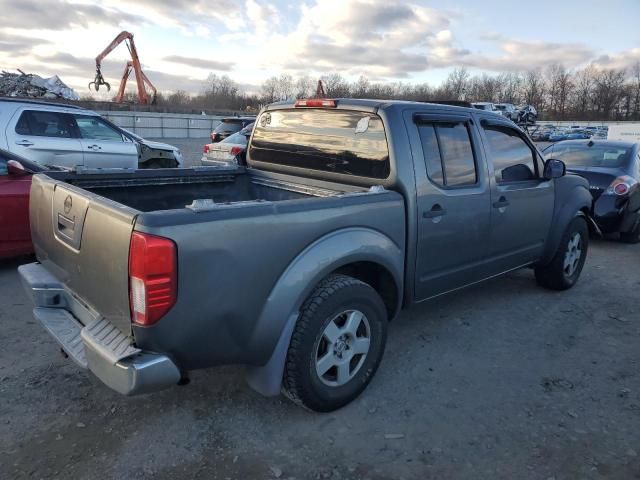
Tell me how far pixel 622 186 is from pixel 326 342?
650 cm

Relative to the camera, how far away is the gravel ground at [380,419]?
2537 mm

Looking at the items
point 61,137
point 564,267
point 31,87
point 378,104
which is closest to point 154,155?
point 61,137

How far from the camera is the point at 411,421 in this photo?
9.64 feet

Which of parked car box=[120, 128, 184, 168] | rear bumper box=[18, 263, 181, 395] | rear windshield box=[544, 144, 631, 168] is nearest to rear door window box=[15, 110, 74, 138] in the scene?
parked car box=[120, 128, 184, 168]

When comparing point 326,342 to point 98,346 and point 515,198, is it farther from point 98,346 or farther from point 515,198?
point 515,198

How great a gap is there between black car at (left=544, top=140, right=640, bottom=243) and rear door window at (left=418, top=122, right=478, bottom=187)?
15.1ft

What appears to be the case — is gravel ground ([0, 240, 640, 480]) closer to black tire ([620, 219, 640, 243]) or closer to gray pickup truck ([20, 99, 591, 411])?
gray pickup truck ([20, 99, 591, 411])

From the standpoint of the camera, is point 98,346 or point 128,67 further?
point 128,67

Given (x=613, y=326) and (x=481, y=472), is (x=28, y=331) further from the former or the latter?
(x=613, y=326)

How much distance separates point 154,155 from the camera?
10.9 metres

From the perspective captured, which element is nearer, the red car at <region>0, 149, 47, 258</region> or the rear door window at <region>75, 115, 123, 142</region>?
the red car at <region>0, 149, 47, 258</region>

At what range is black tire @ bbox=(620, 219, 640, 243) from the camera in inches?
303

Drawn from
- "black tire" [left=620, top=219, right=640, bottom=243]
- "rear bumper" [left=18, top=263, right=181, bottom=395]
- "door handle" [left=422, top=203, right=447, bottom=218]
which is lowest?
"black tire" [left=620, top=219, right=640, bottom=243]

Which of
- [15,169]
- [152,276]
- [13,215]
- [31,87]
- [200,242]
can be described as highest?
[31,87]
